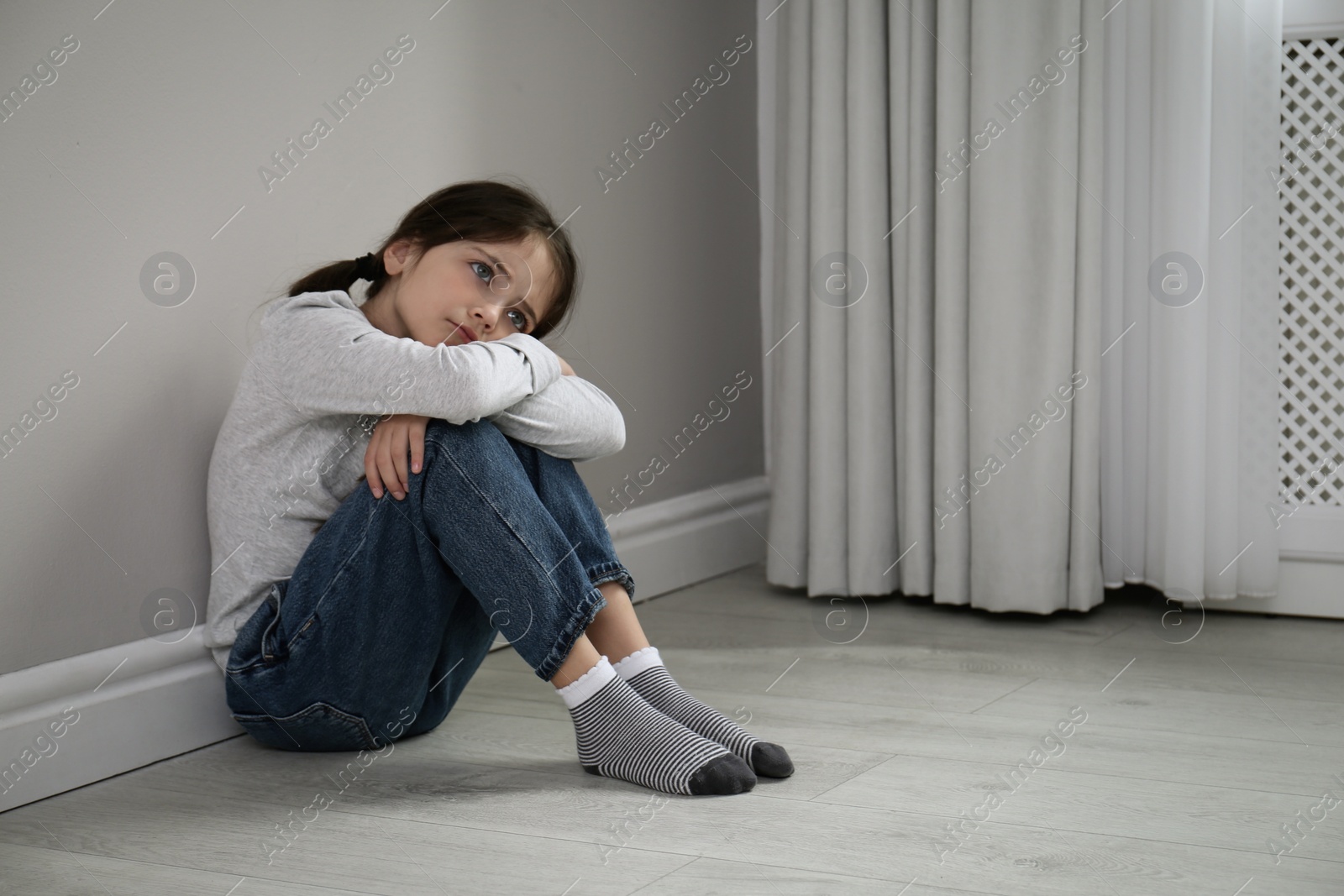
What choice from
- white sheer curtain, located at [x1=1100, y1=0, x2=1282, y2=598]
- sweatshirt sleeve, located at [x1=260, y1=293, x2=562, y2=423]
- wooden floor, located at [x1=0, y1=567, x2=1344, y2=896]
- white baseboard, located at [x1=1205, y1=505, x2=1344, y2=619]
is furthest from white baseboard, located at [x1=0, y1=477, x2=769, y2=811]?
white baseboard, located at [x1=1205, y1=505, x2=1344, y2=619]

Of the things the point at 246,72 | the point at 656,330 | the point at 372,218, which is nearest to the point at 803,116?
the point at 656,330

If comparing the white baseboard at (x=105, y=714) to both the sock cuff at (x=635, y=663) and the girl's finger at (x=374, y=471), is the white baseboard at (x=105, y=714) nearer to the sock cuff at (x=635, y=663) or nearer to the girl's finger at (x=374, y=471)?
the girl's finger at (x=374, y=471)

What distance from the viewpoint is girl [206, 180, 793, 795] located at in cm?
115

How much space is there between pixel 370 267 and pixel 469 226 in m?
0.14

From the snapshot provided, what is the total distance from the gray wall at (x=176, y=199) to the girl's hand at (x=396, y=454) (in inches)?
11.5

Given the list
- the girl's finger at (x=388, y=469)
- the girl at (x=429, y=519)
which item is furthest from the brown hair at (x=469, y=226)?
the girl's finger at (x=388, y=469)

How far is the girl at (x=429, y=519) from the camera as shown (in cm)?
115

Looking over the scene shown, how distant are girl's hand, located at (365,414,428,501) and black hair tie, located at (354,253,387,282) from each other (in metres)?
0.24

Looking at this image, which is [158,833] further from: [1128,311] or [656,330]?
[1128,311]

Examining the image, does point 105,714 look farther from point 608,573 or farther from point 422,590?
point 608,573

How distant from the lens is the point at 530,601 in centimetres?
114

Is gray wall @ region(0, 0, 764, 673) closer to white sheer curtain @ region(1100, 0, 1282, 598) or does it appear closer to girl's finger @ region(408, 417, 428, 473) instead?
girl's finger @ region(408, 417, 428, 473)

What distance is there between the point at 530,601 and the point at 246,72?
71 centimetres

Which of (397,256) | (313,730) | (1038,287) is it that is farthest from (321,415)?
(1038,287)
